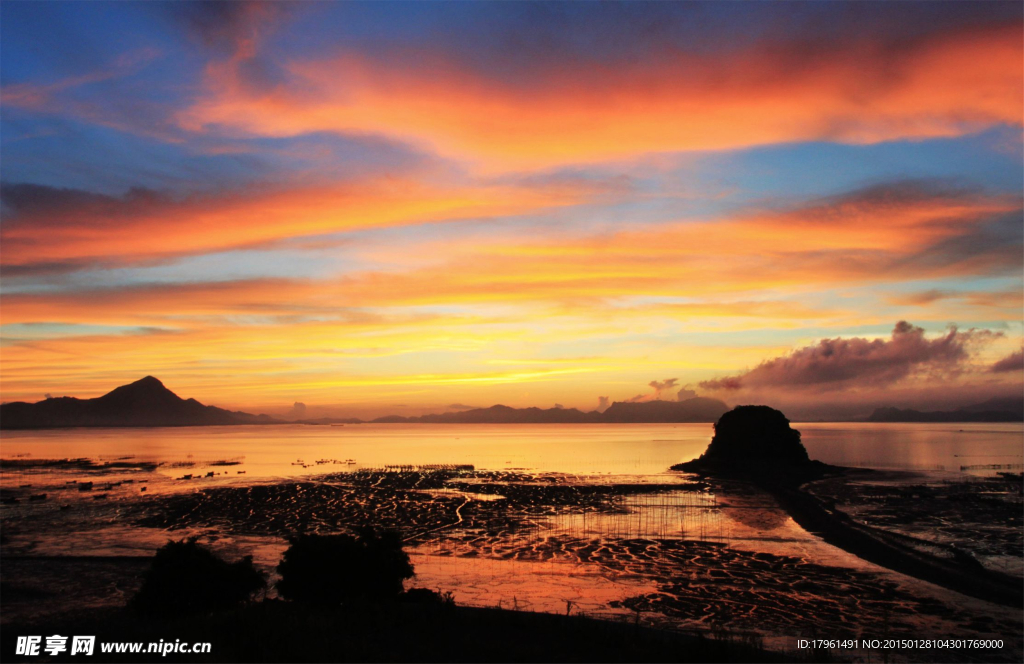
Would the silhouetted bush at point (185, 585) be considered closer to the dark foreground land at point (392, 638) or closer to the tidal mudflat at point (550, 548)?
the dark foreground land at point (392, 638)

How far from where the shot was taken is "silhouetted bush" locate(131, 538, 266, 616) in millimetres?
23625

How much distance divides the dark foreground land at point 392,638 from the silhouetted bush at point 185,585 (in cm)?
90

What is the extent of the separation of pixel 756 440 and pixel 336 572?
311 feet

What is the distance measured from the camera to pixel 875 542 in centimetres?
4300

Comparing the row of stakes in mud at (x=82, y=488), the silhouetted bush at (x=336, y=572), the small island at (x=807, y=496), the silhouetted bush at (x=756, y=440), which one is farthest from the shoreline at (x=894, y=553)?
the row of stakes in mud at (x=82, y=488)

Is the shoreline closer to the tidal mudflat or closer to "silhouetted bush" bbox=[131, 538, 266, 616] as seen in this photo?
the tidal mudflat

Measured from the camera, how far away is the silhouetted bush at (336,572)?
83.1 ft

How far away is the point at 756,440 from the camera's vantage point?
106188mm

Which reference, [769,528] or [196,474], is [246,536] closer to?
[769,528]

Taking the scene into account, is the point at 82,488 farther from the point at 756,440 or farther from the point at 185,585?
the point at 756,440

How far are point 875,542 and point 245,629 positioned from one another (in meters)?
41.2

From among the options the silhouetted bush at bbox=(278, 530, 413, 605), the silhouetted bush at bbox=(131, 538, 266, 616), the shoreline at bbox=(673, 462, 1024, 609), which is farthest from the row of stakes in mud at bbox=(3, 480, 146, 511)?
the shoreline at bbox=(673, 462, 1024, 609)

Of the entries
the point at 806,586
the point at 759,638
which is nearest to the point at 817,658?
the point at 759,638

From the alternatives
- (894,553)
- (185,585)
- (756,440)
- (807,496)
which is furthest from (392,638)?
(756,440)
